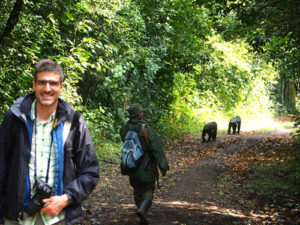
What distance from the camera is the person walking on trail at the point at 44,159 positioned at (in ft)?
7.03

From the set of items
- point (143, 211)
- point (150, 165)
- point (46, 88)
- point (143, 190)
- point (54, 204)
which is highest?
point (46, 88)

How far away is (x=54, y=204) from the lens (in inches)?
84.0

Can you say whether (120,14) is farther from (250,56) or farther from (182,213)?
(250,56)

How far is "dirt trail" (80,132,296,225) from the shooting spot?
5.41 meters

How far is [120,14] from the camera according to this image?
12062mm

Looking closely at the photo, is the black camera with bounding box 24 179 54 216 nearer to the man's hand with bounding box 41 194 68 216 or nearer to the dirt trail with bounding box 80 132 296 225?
the man's hand with bounding box 41 194 68 216

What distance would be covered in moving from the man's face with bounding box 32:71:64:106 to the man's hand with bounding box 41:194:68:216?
0.70 metres

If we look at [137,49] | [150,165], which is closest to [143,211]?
[150,165]

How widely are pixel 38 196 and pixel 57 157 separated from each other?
305 millimetres

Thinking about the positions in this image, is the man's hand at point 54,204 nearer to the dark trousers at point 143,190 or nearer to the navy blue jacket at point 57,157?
the navy blue jacket at point 57,157

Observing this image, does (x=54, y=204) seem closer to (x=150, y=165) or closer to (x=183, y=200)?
(x=150, y=165)

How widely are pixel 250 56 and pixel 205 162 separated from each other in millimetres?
20664

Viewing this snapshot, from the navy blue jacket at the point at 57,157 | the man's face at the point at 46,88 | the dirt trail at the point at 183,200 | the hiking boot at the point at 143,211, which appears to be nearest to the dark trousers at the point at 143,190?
the hiking boot at the point at 143,211

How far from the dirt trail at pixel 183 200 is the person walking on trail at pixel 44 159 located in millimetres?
3218
